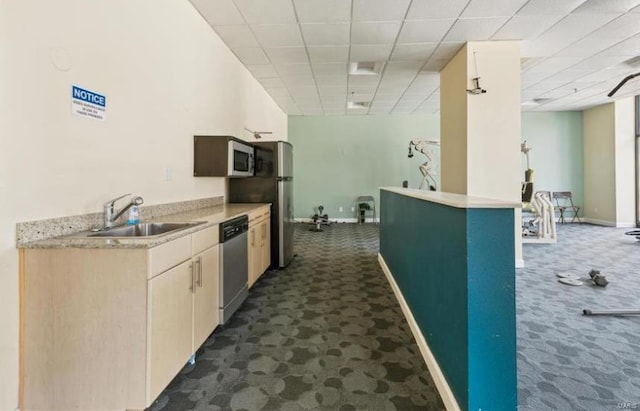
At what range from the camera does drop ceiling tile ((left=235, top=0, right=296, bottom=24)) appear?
10.3ft

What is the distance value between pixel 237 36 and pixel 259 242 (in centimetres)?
266

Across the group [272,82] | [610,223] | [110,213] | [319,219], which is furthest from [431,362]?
[610,223]

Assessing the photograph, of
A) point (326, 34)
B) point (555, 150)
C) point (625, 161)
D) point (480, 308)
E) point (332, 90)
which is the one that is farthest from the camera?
point (555, 150)

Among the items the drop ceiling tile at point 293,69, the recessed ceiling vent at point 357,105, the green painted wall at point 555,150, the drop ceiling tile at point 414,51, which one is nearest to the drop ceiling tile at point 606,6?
the drop ceiling tile at point 414,51

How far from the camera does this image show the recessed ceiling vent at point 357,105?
7.18 m

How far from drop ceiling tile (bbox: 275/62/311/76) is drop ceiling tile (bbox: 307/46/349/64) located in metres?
0.26

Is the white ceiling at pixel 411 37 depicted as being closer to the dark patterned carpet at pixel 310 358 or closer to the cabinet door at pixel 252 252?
the cabinet door at pixel 252 252

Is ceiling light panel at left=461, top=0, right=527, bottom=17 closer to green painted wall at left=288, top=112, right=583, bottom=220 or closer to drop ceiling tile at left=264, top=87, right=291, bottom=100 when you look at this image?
drop ceiling tile at left=264, top=87, right=291, bottom=100

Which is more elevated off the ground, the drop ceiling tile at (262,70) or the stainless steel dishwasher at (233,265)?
the drop ceiling tile at (262,70)

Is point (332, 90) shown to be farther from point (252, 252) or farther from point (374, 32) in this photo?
point (252, 252)

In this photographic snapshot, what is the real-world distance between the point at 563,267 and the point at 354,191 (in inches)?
206

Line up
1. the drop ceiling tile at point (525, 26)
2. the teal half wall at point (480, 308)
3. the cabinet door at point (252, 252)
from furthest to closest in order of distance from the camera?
the drop ceiling tile at point (525, 26)
the cabinet door at point (252, 252)
the teal half wall at point (480, 308)

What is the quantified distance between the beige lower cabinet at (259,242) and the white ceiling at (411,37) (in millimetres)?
2261

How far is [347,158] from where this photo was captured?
8586 millimetres
